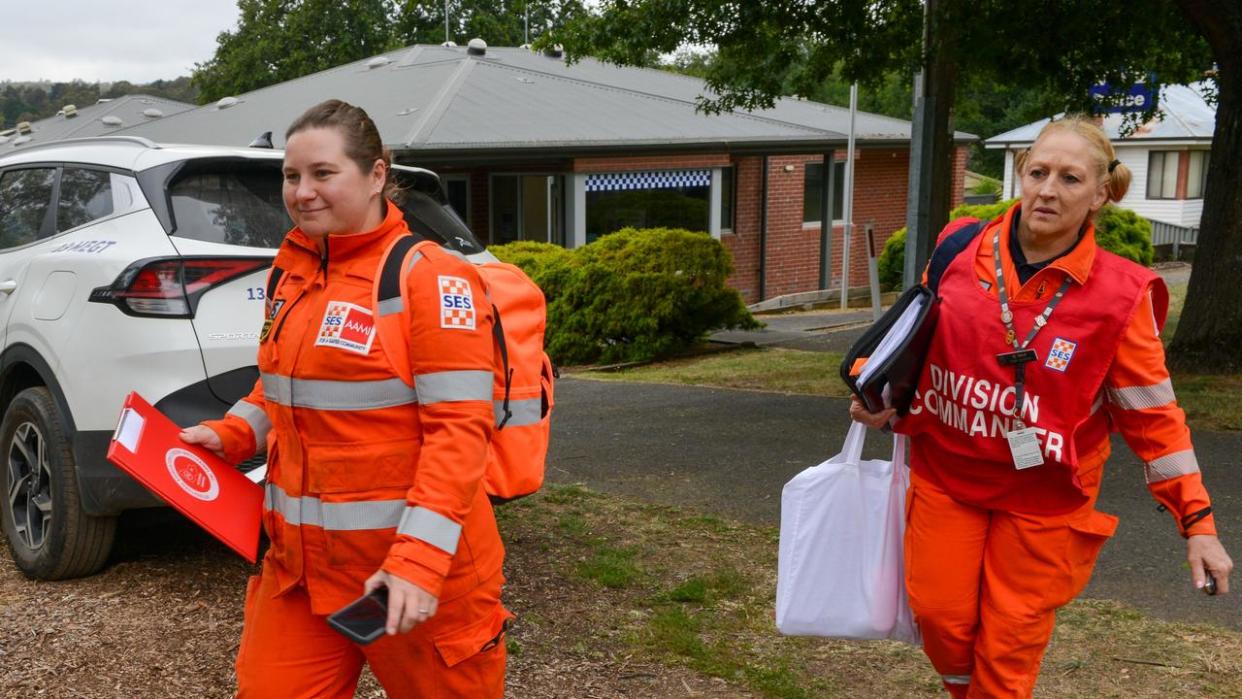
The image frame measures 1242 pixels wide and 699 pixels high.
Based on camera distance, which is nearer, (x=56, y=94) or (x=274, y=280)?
(x=274, y=280)

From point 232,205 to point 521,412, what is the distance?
8.50 ft

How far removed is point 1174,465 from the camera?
2.92 meters

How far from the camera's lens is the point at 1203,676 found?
161 inches

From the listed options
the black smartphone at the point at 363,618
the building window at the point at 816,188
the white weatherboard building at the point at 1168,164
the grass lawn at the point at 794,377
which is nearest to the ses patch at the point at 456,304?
the black smartphone at the point at 363,618

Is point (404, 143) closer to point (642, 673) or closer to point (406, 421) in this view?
point (642, 673)

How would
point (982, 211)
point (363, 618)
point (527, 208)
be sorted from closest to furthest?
point (363, 618), point (527, 208), point (982, 211)

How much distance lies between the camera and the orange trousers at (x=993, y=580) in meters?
2.97

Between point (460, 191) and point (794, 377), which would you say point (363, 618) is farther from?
point (460, 191)

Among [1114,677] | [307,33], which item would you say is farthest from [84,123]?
[1114,677]

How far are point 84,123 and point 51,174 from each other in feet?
90.9

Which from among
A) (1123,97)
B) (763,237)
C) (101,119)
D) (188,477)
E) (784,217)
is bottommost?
(763,237)

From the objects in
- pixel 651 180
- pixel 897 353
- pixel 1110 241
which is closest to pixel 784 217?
pixel 651 180

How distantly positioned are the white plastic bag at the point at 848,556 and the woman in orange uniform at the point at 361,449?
89 cm

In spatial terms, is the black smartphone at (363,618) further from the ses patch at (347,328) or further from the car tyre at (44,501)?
the car tyre at (44,501)
